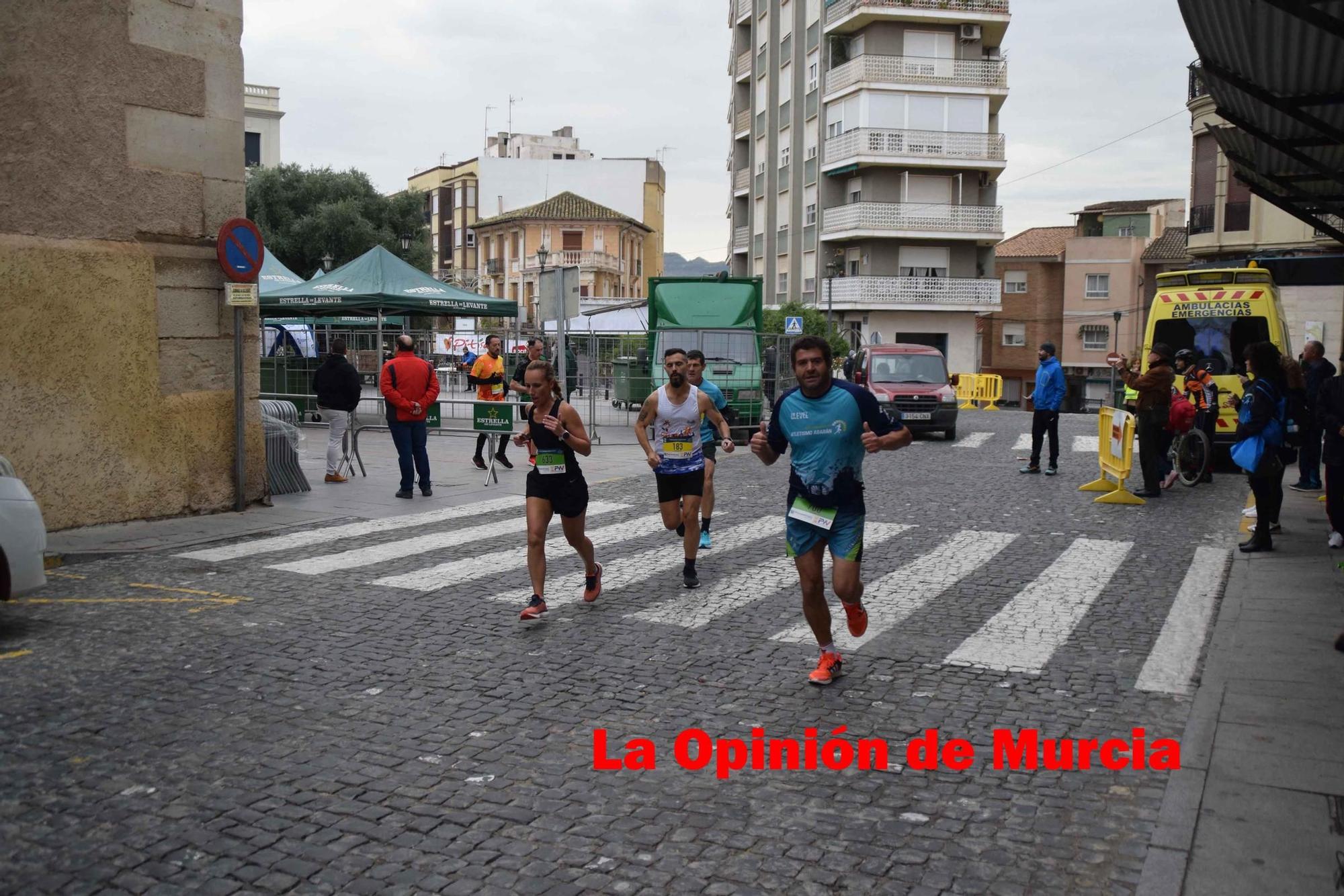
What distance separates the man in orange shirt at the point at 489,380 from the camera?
17.4m

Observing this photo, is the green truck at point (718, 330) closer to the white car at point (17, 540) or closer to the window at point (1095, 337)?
the white car at point (17, 540)

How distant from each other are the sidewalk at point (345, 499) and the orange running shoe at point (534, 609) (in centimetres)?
417

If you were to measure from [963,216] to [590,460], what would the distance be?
35.4 metres

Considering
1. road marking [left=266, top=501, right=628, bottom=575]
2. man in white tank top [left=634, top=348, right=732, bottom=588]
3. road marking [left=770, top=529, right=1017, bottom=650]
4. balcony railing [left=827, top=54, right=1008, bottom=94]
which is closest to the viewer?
road marking [left=770, top=529, right=1017, bottom=650]

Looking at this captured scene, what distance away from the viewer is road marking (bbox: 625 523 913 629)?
800 cm

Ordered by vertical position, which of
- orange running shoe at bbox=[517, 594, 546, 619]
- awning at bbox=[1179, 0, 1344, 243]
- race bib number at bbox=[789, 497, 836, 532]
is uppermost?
awning at bbox=[1179, 0, 1344, 243]

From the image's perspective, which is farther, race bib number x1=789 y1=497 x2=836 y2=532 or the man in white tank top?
the man in white tank top

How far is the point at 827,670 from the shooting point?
21.2ft

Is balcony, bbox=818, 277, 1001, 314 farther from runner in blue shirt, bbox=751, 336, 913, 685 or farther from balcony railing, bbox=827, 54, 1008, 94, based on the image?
runner in blue shirt, bbox=751, 336, 913, 685

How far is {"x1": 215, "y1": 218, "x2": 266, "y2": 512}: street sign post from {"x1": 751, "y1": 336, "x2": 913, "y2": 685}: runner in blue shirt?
698cm

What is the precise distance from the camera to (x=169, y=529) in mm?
11172

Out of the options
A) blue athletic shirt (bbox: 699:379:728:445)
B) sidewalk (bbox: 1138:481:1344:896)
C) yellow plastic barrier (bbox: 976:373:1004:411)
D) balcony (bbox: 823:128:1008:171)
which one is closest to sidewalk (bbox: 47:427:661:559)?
blue athletic shirt (bbox: 699:379:728:445)

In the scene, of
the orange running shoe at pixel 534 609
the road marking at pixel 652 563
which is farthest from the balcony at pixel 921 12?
the orange running shoe at pixel 534 609

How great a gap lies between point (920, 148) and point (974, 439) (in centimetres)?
2906
